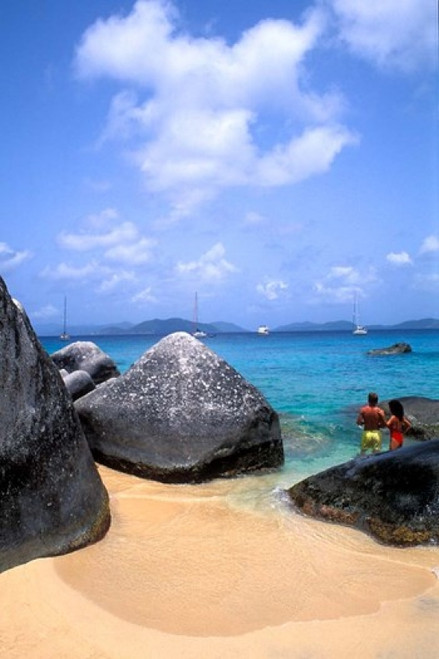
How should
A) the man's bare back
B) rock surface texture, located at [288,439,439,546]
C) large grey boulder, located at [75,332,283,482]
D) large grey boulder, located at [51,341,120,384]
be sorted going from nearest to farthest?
rock surface texture, located at [288,439,439,546], large grey boulder, located at [75,332,283,482], the man's bare back, large grey boulder, located at [51,341,120,384]

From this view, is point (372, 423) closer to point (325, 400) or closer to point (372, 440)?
point (372, 440)

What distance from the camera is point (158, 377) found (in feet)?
24.5

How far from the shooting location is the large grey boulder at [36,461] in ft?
12.8

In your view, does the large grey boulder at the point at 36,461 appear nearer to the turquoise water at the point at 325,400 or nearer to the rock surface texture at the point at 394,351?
the turquoise water at the point at 325,400

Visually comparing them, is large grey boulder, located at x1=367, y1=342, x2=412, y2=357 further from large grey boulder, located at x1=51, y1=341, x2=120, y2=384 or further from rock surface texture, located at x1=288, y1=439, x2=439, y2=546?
rock surface texture, located at x1=288, y1=439, x2=439, y2=546

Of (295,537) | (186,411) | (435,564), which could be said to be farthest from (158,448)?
(435,564)

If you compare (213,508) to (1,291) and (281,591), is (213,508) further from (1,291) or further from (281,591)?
(1,291)

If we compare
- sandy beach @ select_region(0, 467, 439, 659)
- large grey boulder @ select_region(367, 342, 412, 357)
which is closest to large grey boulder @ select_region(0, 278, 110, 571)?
sandy beach @ select_region(0, 467, 439, 659)

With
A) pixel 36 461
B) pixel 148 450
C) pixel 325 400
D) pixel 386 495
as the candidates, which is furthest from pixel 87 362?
pixel 36 461

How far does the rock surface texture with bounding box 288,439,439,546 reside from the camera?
193 inches

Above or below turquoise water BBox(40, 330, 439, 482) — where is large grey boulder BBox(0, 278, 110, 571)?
above

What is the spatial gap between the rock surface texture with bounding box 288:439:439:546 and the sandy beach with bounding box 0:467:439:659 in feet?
0.66

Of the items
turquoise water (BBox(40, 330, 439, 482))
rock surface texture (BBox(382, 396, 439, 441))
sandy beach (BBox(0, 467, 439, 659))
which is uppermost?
sandy beach (BBox(0, 467, 439, 659))

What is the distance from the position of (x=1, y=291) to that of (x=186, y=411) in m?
3.49
